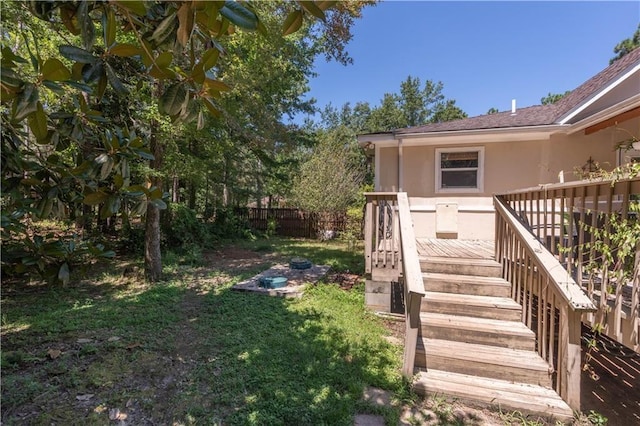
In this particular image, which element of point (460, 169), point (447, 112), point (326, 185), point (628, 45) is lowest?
point (460, 169)

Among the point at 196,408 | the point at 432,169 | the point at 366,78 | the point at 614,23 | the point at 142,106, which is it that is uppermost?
the point at 366,78

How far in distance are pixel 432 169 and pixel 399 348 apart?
4.67 metres

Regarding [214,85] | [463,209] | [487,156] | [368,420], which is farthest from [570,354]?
[487,156]

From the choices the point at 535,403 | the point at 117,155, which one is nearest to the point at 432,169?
the point at 535,403

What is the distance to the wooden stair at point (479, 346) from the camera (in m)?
Result: 2.78

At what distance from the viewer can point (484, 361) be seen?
306cm

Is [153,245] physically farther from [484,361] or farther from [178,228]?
[484,361]

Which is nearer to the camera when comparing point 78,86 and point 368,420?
point 78,86

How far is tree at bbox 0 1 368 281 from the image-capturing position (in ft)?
3.96

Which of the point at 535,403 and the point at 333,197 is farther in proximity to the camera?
the point at 333,197

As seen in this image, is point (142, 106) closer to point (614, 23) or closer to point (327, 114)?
point (614, 23)

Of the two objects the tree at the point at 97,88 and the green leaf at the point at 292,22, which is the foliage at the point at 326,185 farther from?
Answer: the green leaf at the point at 292,22

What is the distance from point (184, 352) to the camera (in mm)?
3645

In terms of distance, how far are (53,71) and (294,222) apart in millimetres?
15277
